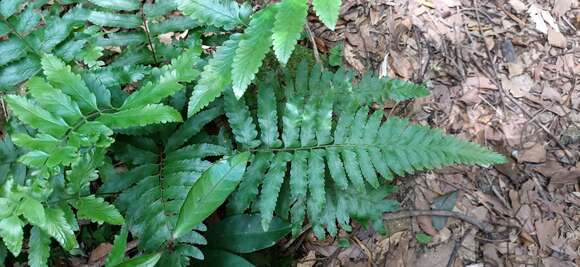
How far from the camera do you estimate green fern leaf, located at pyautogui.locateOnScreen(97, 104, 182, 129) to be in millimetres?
1987

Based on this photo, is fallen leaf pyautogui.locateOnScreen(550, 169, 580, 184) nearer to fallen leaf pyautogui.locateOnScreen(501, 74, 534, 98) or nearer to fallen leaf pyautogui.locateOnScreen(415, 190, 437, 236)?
fallen leaf pyautogui.locateOnScreen(501, 74, 534, 98)

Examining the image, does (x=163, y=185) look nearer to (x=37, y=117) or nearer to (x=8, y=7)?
(x=37, y=117)

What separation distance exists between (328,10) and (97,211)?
115cm

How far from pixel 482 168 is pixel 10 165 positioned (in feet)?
7.52

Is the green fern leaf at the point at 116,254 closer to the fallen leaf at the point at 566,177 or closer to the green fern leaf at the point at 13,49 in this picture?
the green fern leaf at the point at 13,49

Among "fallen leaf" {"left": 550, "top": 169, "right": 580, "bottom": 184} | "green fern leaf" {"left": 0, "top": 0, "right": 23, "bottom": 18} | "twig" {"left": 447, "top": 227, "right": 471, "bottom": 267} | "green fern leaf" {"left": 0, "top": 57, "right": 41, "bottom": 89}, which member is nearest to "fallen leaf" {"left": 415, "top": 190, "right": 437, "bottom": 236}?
"twig" {"left": 447, "top": 227, "right": 471, "bottom": 267}

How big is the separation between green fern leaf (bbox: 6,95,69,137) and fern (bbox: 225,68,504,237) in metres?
0.71

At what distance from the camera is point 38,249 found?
2.09 meters

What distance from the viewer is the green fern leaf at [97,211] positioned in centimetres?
198

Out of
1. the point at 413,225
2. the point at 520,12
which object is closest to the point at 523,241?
the point at 413,225

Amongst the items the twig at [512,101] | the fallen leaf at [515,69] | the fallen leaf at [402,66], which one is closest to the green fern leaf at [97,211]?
the fallen leaf at [402,66]

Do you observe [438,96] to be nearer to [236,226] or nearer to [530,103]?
[530,103]

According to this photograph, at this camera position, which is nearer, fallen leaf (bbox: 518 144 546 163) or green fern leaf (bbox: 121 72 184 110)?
green fern leaf (bbox: 121 72 184 110)

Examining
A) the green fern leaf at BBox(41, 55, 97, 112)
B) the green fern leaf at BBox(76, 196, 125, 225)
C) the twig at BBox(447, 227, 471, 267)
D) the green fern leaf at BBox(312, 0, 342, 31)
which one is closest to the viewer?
the green fern leaf at BBox(312, 0, 342, 31)
